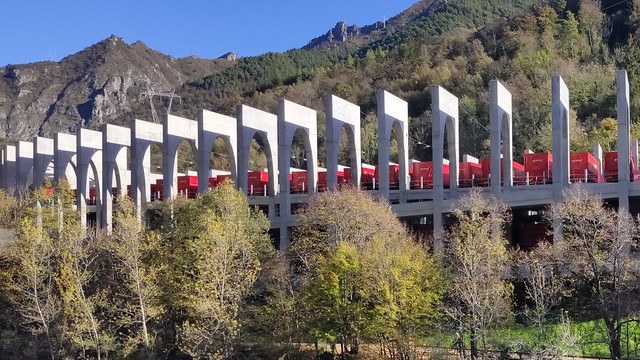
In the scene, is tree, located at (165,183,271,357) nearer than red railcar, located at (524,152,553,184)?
Yes

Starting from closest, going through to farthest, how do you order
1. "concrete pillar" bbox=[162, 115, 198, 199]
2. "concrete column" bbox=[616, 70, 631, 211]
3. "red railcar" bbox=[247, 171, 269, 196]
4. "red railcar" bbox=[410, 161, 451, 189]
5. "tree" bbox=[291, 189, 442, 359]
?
"tree" bbox=[291, 189, 442, 359], "concrete column" bbox=[616, 70, 631, 211], "red railcar" bbox=[410, 161, 451, 189], "concrete pillar" bbox=[162, 115, 198, 199], "red railcar" bbox=[247, 171, 269, 196]

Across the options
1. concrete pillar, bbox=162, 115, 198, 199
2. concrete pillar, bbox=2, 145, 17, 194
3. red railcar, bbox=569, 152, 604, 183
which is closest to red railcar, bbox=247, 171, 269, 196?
concrete pillar, bbox=162, 115, 198, 199

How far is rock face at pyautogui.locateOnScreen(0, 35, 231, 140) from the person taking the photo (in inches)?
6535

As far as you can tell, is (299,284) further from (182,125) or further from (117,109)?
(117,109)

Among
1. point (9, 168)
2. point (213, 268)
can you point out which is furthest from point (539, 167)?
point (9, 168)

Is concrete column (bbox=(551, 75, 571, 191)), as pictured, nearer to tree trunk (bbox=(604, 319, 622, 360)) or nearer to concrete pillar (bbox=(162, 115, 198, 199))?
tree trunk (bbox=(604, 319, 622, 360))

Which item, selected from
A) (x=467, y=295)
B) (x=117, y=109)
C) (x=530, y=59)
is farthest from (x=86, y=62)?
(x=467, y=295)

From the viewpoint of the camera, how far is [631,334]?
28.2 m

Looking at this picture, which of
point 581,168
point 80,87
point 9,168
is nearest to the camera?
point 581,168

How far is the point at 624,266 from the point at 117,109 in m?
160

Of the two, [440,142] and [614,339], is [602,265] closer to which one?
[614,339]

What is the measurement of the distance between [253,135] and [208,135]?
2840mm

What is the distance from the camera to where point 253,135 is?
1831 inches

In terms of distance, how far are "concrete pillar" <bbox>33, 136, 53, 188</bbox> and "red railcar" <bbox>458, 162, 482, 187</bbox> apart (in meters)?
33.9
